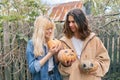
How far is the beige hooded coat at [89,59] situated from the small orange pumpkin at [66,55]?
118 millimetres

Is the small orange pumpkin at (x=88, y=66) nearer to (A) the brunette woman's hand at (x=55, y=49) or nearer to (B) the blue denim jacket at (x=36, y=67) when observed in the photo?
(A) the brunette woman's hand at (x=55, y=49)

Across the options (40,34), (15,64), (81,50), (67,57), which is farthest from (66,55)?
(15,64)

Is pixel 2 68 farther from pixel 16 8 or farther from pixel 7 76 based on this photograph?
pixel 16 8

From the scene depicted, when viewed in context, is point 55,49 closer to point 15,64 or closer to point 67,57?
point 67,57

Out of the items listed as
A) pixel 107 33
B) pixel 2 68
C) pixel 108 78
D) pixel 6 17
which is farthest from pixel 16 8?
pixel 108 78

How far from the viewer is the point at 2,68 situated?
555 centimetres

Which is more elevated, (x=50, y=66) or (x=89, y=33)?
(x=89, y=33)

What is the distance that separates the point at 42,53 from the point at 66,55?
0.30 m

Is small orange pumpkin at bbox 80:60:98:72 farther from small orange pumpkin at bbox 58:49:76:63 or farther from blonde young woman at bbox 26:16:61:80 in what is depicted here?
blonde young woman at bbox 26:16:61:80

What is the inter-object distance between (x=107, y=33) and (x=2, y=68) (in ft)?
9.72

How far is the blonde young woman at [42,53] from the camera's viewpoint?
12.1ft

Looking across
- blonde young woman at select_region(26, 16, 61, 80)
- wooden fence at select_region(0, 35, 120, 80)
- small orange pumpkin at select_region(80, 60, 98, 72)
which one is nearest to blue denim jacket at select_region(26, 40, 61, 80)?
blonde young woman at select_region(26, 16, 61, 80)

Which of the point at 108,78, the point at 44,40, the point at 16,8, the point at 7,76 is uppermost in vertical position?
the point at 16,8

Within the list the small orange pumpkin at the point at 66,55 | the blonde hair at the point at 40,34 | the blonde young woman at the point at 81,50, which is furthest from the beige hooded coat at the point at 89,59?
the blonde hair at the point at 40,34
